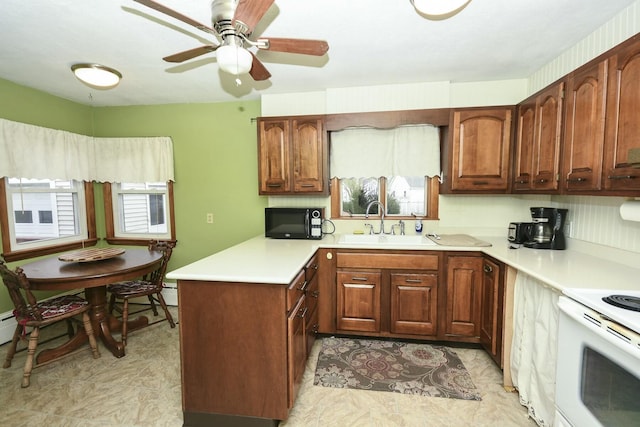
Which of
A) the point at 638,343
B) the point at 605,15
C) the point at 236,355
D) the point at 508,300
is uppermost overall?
the point at 605,15

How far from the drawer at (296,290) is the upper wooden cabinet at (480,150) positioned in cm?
164

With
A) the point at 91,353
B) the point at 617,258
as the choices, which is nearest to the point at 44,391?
the point at 91,353

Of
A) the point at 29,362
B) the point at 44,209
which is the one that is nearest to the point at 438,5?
the point at 29,362

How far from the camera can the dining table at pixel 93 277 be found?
209cm

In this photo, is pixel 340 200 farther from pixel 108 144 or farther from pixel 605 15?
pixel 108 144

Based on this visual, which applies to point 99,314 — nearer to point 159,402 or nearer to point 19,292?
point 19,292

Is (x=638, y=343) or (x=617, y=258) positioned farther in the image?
(x=617, y=258)

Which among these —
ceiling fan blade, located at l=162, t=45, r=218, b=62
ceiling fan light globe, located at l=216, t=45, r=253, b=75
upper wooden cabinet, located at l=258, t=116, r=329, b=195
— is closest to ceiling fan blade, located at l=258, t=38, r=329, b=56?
ceiling fan light globe, located at l=216, t=45, r=253, b=75

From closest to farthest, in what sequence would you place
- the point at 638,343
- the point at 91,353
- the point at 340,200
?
the point at 638,343 < the point at 91,353 < the point at 340,200

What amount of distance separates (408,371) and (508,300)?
902mm

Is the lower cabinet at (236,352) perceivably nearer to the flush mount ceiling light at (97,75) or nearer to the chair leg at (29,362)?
the chair leg at (29,362)

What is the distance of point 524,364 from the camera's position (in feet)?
5.79

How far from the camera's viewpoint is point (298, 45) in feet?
4.85

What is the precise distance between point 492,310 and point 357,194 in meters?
1.62
